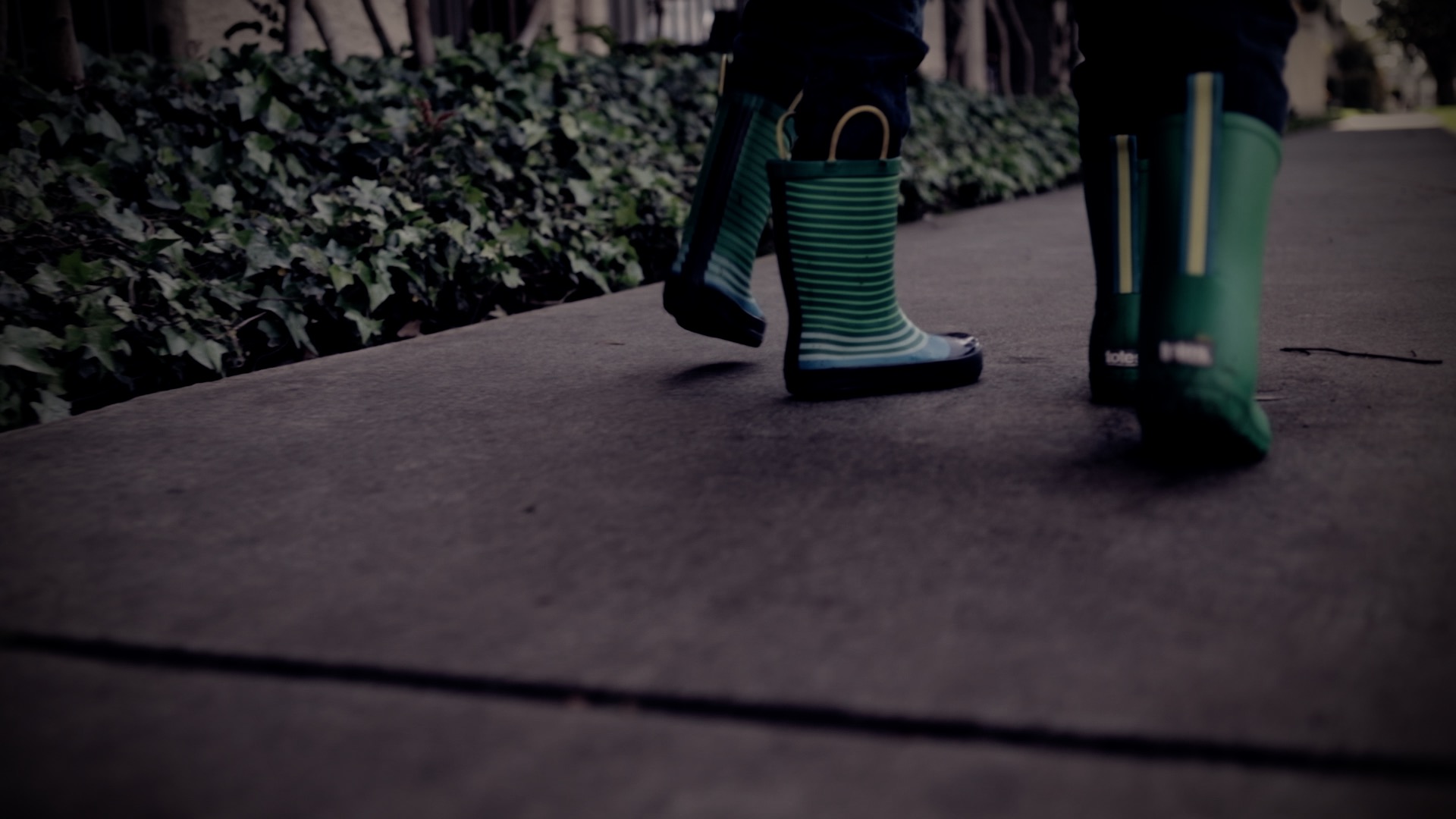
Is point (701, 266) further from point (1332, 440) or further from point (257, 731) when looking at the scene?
point (257, 731)

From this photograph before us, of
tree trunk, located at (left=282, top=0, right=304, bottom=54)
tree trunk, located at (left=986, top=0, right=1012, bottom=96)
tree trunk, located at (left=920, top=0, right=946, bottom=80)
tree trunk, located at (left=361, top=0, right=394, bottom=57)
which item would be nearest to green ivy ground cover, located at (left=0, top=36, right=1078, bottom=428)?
tree trunk, located at (left=282, top=0, right=304, bottom=54)

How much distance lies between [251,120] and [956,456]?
2310mm

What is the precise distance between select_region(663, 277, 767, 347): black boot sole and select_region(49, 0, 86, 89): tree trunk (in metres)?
2.01

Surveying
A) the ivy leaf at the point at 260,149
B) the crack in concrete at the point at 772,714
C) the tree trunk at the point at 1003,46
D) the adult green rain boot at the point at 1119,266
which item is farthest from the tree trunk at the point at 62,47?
the tree trunk at the point at 1003,46

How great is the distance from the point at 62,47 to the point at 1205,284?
121 inches

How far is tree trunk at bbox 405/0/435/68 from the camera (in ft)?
13.8

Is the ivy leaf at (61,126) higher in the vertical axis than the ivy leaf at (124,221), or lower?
higher

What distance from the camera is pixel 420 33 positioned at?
425cm

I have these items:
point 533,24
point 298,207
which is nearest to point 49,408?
point 298,207

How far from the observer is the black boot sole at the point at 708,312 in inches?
83.4

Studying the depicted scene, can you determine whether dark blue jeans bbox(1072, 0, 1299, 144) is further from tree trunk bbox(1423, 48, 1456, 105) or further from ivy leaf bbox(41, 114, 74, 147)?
tree trunk bbox(1423, 48, 1456, 105)

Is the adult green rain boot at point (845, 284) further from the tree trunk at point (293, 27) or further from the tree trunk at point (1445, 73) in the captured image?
the tree trunk at point (1445, 73)

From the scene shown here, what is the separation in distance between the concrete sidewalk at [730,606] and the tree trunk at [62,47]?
1.68 meters

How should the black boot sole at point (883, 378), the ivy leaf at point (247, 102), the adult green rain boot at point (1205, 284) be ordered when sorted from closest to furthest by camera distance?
the adult green rain boot at point (1205, 284) < the black boot sole at point (883, 378) < the ivy leaf at point (247, 102)
